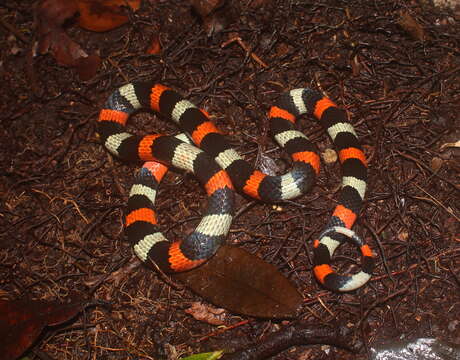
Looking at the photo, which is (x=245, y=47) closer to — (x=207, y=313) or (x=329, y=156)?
(x=329, y=156)

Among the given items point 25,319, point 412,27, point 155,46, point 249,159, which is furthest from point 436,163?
point 25,319

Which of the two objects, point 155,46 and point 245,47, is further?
point 155,46

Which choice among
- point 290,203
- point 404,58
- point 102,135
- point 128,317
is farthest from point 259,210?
point 404,58

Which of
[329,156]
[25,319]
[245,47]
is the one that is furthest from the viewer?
[245,47]

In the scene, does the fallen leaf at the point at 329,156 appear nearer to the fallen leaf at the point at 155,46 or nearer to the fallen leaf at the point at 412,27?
the fallen leaf at the point at 412,27

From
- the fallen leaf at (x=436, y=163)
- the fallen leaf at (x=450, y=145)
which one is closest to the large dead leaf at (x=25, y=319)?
the fallen leaf at (x=436, y=163)

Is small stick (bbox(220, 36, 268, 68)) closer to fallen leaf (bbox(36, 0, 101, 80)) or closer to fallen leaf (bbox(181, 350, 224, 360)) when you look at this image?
fallen leaf (bbox(36, 0, 101, 80))

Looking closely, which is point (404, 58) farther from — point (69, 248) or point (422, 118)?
point (69, 248)
